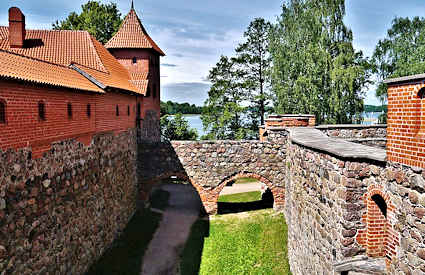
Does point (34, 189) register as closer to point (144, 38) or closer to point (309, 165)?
point (309, 165)

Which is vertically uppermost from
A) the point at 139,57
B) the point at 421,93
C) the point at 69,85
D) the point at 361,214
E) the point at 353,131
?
the point at 139,57

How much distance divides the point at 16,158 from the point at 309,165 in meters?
5.36

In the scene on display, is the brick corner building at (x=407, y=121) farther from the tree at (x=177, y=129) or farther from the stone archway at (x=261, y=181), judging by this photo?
the tree at (x=177, y=129)

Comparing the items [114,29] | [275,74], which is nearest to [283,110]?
[275,74]

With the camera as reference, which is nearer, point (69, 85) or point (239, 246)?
point (69, 85)

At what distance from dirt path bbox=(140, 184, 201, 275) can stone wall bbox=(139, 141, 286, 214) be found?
1.32 metres

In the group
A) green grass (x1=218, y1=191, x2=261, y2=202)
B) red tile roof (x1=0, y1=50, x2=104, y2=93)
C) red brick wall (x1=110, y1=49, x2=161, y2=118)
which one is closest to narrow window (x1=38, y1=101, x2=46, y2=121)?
red tile roof (x1=0, y1=50, x2=104, y2=93)

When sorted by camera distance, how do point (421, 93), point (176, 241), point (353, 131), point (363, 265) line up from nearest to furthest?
point (421, 93) < point (363, 265) < point (353, 131) < point (176, 241)

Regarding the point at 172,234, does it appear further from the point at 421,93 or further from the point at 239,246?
the point at 421,93

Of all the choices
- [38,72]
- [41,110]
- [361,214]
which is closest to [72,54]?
[38,72]

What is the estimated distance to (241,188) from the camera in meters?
20.9

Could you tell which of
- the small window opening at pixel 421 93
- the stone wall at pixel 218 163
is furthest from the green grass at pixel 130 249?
the small window opening at pixel 421 93

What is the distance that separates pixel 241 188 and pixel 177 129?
824cm

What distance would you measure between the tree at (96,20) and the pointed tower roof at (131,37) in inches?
274
